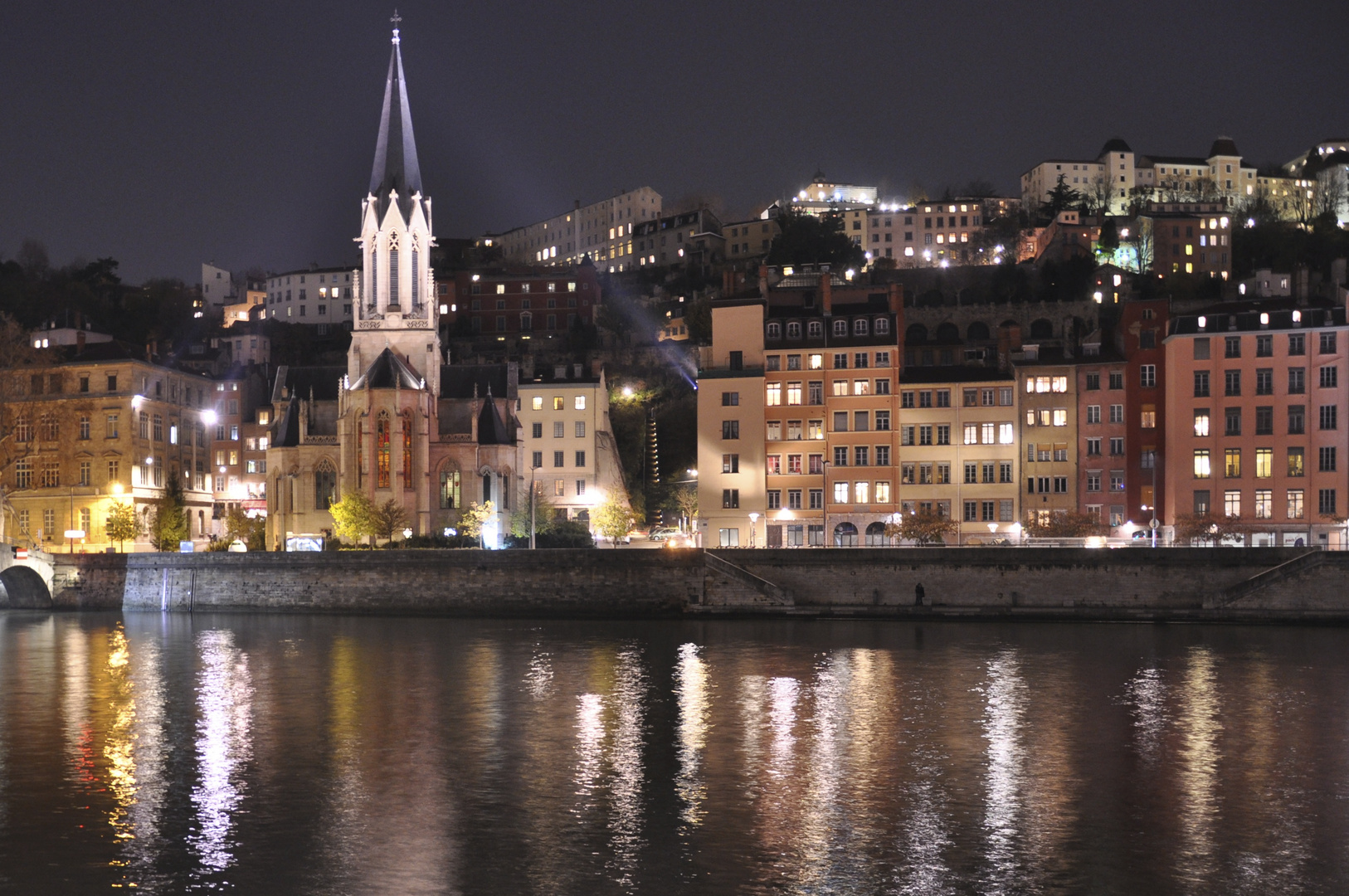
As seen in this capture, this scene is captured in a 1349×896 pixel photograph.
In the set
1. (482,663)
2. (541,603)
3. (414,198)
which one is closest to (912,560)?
(541,603)

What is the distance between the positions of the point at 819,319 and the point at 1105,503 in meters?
20.2

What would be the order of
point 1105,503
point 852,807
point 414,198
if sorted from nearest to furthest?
point 852,807 < point 1105,503 < point 414,198

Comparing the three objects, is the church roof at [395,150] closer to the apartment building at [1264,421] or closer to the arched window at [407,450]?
the arched window at [407,450]

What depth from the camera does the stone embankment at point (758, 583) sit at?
60.8m

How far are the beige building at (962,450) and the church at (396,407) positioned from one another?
26.3 metres

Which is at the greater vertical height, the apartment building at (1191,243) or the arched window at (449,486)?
the apartment building at (1191,243)

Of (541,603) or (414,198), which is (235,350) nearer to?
(414,198)

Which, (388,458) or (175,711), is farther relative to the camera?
(388,458)

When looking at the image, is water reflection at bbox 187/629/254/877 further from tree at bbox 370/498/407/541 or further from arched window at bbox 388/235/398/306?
arched window at bbox 388/235/398/306

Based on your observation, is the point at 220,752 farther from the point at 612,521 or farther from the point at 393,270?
the point at 393,270

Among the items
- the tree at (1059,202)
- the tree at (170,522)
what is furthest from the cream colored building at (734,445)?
the tree at (1059,202)

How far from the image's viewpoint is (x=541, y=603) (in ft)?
221

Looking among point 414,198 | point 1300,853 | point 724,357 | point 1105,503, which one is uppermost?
point 414,198

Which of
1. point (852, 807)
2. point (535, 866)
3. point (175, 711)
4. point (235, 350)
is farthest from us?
point (235, 350)
